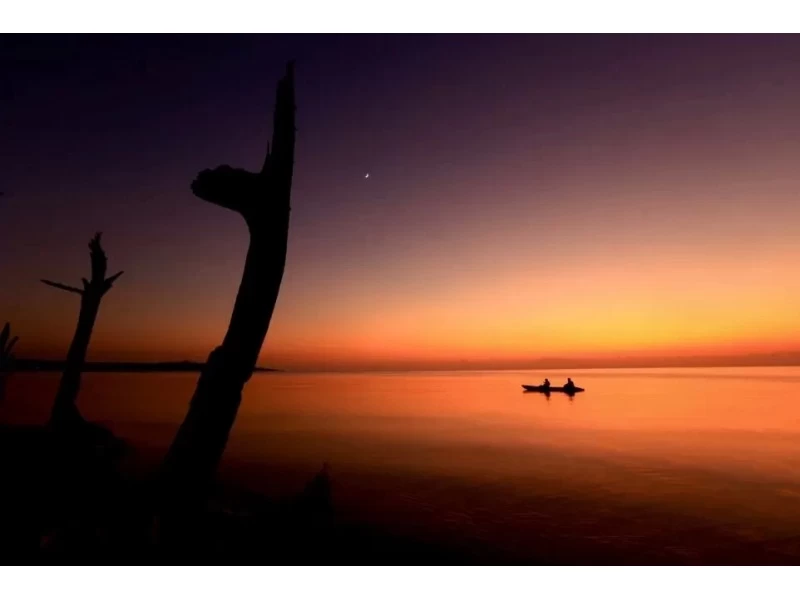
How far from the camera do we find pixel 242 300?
5238mm

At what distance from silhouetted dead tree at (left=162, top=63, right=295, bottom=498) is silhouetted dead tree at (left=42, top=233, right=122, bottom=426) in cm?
706

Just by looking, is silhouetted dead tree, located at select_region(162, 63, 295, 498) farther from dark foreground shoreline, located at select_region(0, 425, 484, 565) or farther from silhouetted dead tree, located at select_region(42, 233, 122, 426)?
silhouetted dead tree, located at select_region(42, 233, 122, 426)

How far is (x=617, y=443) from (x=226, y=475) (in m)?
14.9

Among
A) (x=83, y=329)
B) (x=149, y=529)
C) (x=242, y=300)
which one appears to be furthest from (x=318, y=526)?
(x=83, y=329)

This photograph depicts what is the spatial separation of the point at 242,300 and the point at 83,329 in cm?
776

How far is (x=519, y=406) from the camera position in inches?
1522

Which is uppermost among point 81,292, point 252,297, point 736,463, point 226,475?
point 81,292

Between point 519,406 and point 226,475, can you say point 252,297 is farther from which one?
point 519,406

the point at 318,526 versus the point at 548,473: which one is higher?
the point at 548,473

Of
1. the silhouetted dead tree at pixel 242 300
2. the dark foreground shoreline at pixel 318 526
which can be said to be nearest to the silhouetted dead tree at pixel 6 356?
the dark foreground shoreline at pixel 318 526

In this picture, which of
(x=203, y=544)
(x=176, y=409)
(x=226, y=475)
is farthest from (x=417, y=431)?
(x=203, y=544)

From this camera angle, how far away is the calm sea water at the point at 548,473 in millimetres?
8930

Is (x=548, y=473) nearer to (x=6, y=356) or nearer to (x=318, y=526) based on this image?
(x=318, y=526)

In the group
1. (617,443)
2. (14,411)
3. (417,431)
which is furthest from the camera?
(14,411)
